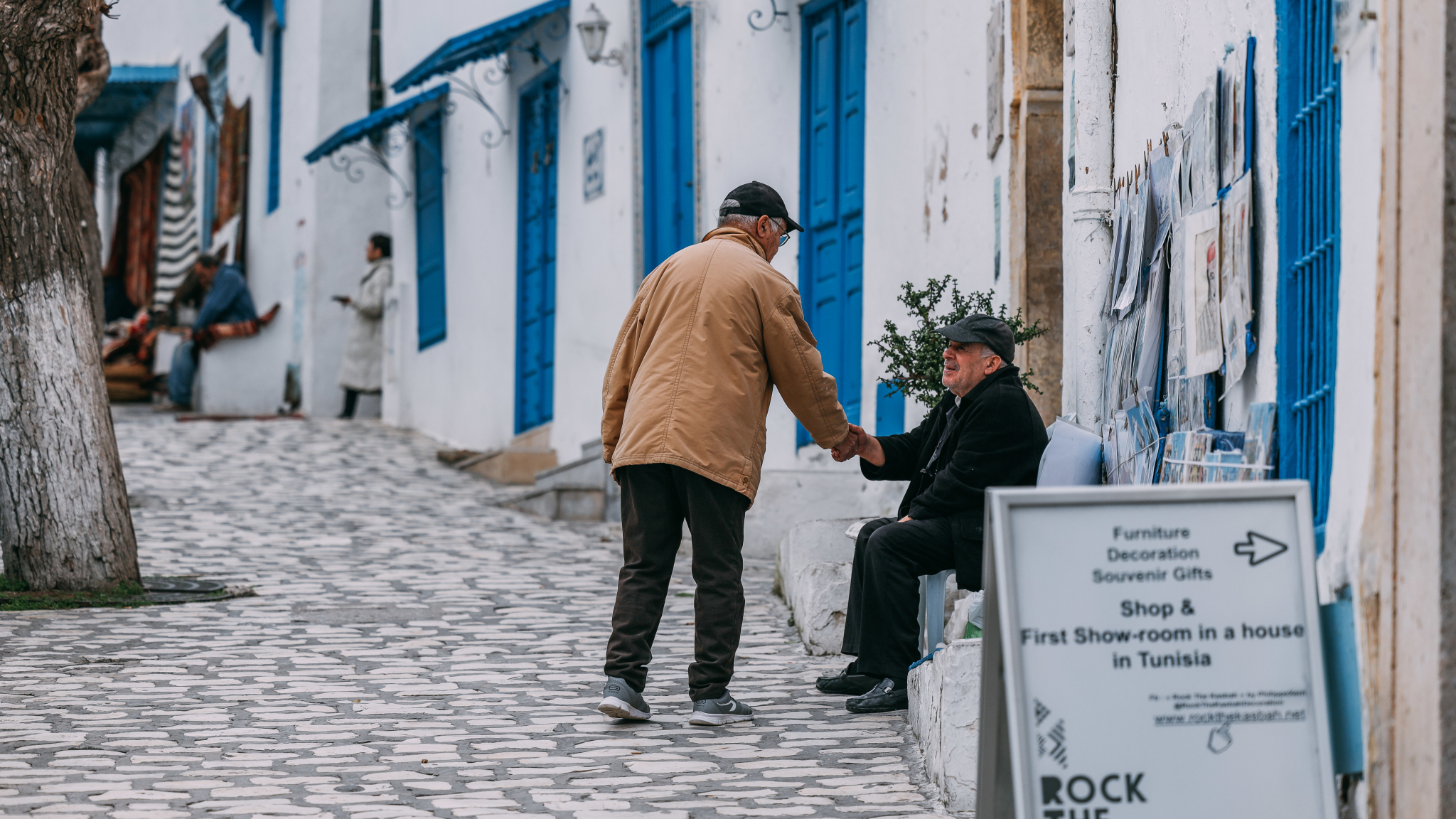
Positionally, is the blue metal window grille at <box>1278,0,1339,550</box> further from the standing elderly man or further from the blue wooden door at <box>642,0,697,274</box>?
the blue wooden door at <box>642,0,697,274</box>

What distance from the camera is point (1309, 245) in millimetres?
3521

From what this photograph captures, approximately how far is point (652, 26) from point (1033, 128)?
551 cm

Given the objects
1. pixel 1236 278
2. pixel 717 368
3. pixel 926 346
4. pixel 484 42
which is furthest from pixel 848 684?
pixel 484 42

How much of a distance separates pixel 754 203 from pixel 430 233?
11962mm

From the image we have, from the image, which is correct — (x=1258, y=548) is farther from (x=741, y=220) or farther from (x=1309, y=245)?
(x=741, y=220)

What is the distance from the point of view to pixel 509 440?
14844mm

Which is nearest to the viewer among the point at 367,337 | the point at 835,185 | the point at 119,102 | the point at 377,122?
the point at 835,185

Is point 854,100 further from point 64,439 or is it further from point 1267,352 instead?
point 1267,352

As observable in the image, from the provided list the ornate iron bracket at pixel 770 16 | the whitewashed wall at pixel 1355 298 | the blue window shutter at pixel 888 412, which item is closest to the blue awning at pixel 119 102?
the ornate iron bracket at pixel 770 16

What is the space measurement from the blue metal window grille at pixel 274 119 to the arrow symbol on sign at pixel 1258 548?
735 inches

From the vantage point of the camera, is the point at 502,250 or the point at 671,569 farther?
the point at 502,250

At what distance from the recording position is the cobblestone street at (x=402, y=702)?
4.16 metres

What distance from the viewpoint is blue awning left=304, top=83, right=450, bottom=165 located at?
15.8 metres

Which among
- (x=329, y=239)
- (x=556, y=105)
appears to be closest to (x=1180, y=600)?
(x=556, y=105)
